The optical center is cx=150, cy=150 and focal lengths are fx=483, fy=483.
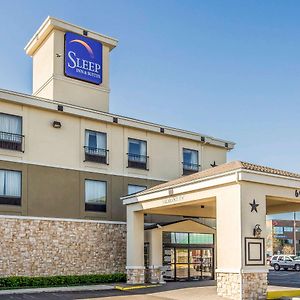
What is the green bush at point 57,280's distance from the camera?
22188 millimetres

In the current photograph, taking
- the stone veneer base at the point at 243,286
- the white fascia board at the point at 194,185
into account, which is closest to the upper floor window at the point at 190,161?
the white fascia board at the point at 194,185

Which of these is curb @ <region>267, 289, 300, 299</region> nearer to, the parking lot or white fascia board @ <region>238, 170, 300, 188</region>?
the parking lot

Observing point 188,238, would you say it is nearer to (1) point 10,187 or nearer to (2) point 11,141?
(1) point 10,187

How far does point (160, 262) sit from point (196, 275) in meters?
3.46

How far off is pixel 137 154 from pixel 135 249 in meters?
6.19

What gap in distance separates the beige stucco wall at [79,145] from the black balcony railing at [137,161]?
0.26 m

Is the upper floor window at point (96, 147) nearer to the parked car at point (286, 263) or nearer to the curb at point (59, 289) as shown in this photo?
the curb at point (59, 289)

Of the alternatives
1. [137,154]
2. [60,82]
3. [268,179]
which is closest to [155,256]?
[137,154]

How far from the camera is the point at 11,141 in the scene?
2352cm

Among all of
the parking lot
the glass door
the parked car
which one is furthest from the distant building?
the glass door

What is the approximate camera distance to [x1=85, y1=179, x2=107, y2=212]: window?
85.1ft

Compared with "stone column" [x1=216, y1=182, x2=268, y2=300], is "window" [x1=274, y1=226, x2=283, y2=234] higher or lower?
lower

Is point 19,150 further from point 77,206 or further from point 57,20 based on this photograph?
point 57,20

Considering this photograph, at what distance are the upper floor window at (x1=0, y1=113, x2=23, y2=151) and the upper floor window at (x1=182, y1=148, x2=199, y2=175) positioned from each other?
11.0 meters
